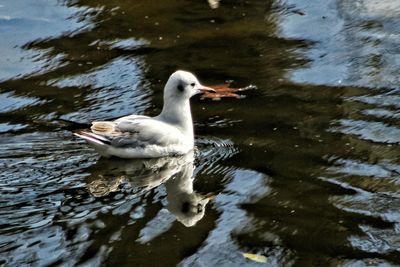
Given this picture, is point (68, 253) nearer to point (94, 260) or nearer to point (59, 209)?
point (94, 260)

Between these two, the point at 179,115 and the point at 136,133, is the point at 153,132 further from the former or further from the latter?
the point at 179,115

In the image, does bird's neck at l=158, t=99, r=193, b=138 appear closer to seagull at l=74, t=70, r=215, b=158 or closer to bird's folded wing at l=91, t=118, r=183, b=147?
seagull at l=74, t=70, r=215, b=158

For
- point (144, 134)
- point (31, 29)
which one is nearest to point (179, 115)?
point (144, 134)

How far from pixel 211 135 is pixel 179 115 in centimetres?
36

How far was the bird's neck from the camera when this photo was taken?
8.65 metres

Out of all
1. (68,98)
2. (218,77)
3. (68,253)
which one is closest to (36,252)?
(68,253)

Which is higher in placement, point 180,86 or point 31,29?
point 180,86

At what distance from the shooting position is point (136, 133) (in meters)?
8.45

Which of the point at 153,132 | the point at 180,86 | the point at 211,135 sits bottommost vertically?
the point at 211,135

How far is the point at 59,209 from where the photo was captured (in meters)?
7.28

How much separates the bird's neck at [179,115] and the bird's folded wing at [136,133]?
10cm

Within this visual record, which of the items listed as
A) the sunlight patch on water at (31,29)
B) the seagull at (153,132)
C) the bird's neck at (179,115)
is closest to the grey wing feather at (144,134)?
the seagull at (153,132)

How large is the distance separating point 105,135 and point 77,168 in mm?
408

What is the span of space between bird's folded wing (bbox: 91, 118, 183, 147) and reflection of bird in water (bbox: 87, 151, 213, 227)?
16 cm
